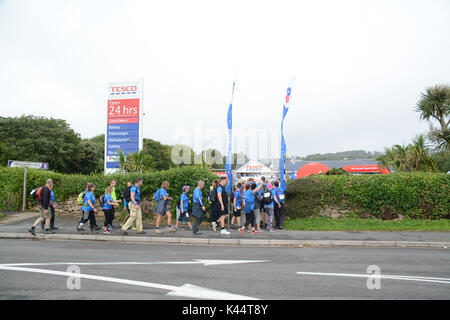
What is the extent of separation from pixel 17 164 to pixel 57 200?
4.89 metres

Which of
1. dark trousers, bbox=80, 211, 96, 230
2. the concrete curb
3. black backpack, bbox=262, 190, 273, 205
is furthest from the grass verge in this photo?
dark trousers, bbox=80, 211, 96, 230

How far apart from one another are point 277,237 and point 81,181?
10281 mm

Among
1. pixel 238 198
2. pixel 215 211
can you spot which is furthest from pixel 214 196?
pixel 238 198

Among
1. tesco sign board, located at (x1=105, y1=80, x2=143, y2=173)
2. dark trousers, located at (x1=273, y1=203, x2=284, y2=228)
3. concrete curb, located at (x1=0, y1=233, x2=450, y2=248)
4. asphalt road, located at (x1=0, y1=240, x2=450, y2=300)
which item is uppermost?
tesco sign board, located at (x1=105, y1=80, x2=143, y2=173)

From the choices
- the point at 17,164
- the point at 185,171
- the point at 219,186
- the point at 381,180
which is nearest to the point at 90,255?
the point at 219,186

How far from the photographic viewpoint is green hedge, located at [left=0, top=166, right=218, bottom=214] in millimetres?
12727

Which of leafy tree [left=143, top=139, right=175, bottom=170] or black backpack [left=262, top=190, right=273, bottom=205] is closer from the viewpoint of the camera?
black backpack [left=262, top=190, right=273, bottom=205]

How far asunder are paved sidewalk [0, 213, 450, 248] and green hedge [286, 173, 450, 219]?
203 cm

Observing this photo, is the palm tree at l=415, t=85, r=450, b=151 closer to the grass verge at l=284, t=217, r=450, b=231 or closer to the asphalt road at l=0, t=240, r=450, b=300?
the grass verge at l=284, t=217, r=450, b=231

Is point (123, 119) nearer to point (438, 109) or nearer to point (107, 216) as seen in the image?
point (107, 216)

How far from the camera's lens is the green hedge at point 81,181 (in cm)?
1273

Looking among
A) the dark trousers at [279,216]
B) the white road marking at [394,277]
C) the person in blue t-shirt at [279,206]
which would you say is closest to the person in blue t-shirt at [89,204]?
the person in blue t-shirt at [279,206]

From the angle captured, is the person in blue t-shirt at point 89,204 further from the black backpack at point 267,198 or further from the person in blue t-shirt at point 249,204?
the black backpack at point 267,198

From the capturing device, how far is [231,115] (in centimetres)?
1270
